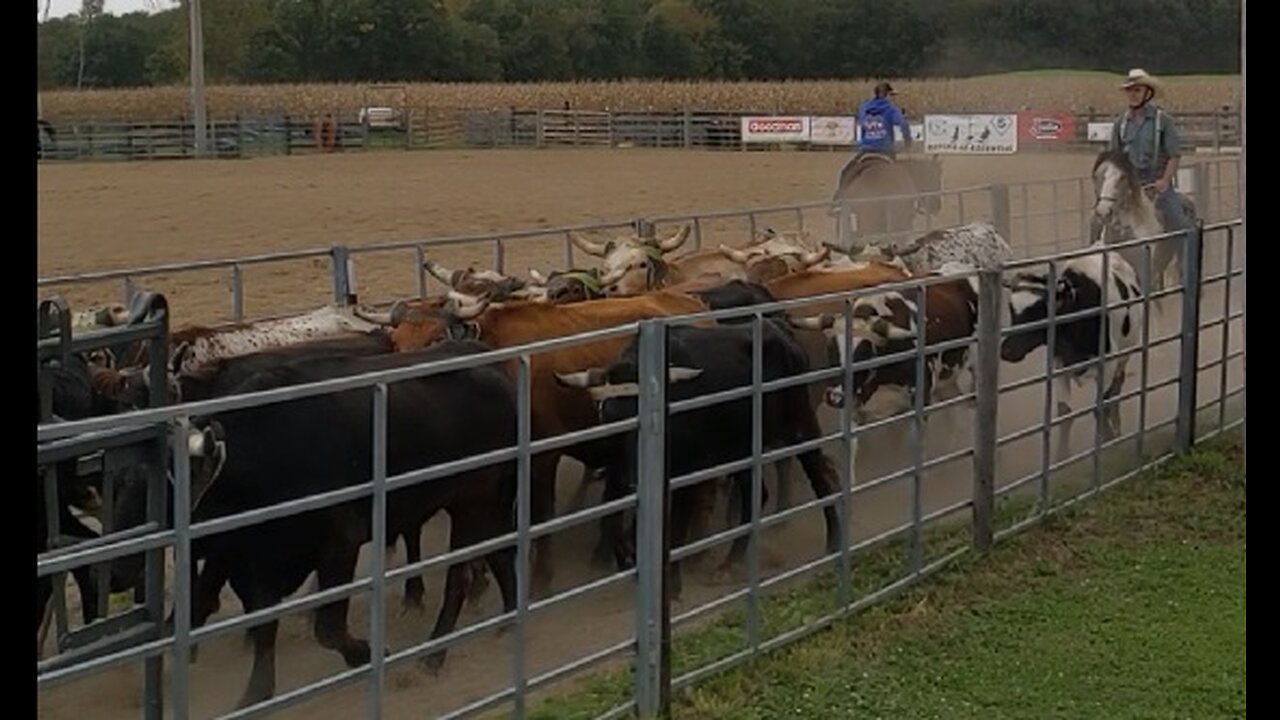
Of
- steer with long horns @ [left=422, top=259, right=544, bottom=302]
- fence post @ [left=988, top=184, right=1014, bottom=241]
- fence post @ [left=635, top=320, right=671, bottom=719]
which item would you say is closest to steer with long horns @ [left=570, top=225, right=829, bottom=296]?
steer with long horns @ [left=422, top=259, right=544, bottom=302]

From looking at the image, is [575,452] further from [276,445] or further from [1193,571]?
[1193,571]

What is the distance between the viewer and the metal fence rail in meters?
4.64

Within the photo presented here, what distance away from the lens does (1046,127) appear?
37.1m

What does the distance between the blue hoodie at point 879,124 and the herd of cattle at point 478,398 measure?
7.87 metres

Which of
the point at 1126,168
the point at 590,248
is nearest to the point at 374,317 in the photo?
the point at 590,248

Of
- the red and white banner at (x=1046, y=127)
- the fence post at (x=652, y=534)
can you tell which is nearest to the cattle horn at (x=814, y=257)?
the fence post at (x=652, y=534)

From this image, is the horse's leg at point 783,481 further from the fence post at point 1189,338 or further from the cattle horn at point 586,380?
the fence post at point 1189,338

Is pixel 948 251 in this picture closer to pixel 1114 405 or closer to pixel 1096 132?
pixel 1114 405

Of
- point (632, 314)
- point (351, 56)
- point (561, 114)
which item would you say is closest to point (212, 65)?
point (351, 56)

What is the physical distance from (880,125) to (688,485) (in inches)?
479

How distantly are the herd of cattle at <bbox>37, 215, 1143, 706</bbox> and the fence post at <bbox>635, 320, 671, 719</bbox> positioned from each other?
0.27 m

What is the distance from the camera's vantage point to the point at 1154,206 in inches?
548

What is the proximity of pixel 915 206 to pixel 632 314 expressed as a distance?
9336 mm

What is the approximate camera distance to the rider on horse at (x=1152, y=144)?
13.9 metres
